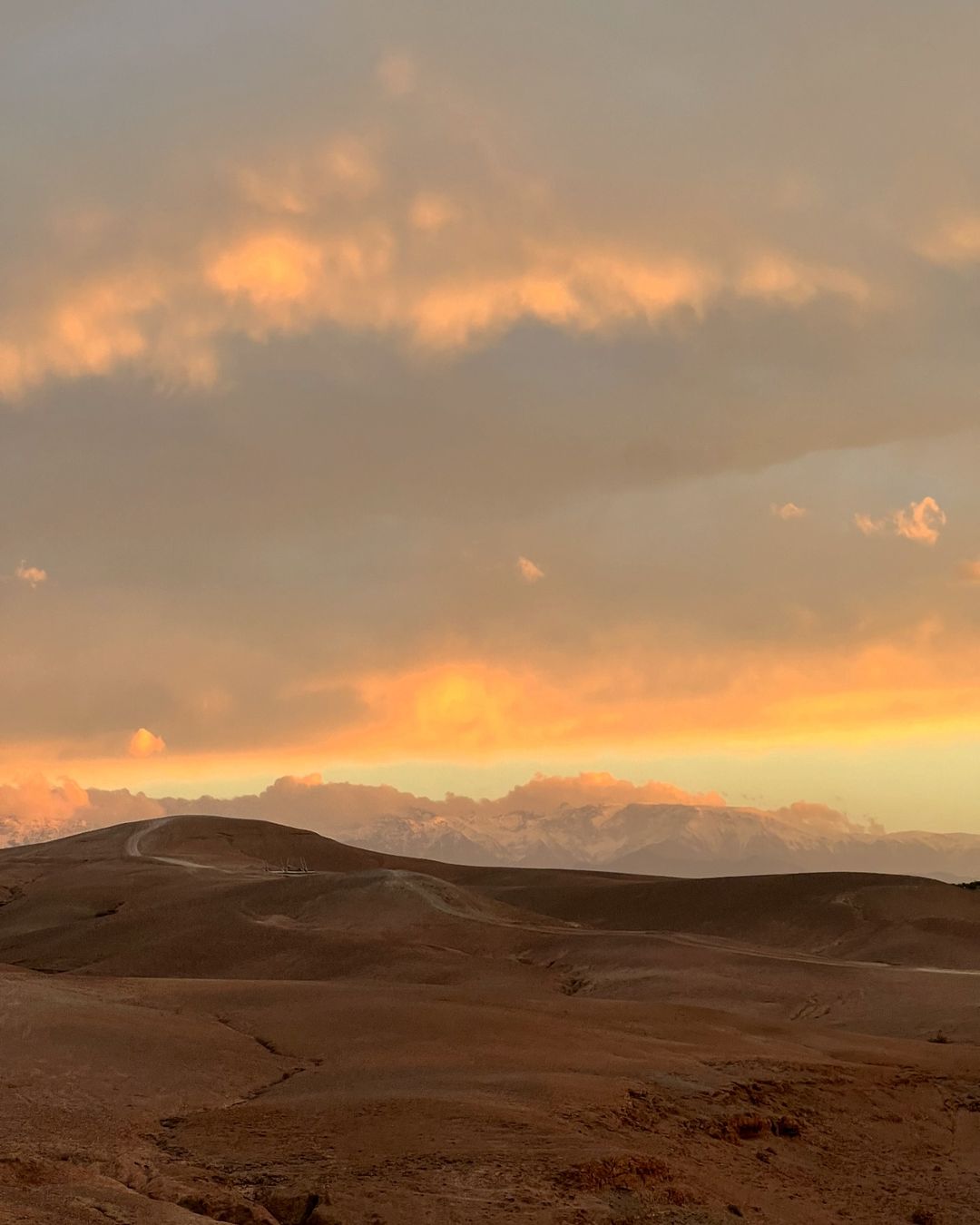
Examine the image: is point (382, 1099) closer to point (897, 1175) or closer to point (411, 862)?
point (897, 1175)

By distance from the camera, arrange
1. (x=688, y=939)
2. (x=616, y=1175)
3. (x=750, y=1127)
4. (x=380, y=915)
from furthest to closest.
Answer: (x=380, y=915)
(x=688, y=939)
(x=750, y=1127)
(x=616, y=1175)

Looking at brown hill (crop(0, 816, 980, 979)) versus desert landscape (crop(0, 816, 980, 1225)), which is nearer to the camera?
desert landscape (crop(0, 816, 980, 1225))

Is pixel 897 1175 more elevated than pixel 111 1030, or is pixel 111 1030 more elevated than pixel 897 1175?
pixel 111 1030

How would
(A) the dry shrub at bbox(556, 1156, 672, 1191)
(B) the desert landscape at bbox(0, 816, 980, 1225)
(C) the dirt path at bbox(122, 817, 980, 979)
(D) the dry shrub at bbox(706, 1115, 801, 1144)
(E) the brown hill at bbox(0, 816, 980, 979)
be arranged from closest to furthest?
(B) the desert landscape at bbox(0, 816, 980, 1225) < (A) the dry shrub at bbox(556, 1156, 672, 1191) < (D) the dry shrub at bbox(706, 1115, 801, 1144) < (C) the dirt path at bbox(122, 817, 980, 979) < (E) the brown hill at bbox(0, 816, 980, 979)

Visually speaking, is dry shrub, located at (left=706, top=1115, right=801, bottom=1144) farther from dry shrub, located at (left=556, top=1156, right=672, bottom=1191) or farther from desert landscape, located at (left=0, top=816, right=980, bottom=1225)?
dry shrub, located at (left=556, top=1156, right=672, bottom=1191)

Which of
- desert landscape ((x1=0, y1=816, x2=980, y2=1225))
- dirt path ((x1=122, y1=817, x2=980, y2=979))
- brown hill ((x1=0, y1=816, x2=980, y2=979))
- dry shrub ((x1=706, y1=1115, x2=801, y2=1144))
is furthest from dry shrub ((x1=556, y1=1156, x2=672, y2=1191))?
dirt path ((x1=122, y1=817, x2=980, y2=979))

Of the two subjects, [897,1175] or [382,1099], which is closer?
[382,1099]

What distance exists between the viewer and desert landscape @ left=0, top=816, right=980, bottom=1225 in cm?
1323

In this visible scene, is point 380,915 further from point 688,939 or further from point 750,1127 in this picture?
point 750,1127

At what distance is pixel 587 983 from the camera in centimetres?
3784

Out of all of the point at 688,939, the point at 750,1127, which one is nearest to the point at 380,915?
the point at 688,939

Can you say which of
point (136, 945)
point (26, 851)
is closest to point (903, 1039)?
point (136, 945)

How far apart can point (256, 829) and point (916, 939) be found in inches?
2153

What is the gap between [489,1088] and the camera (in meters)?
17.4
